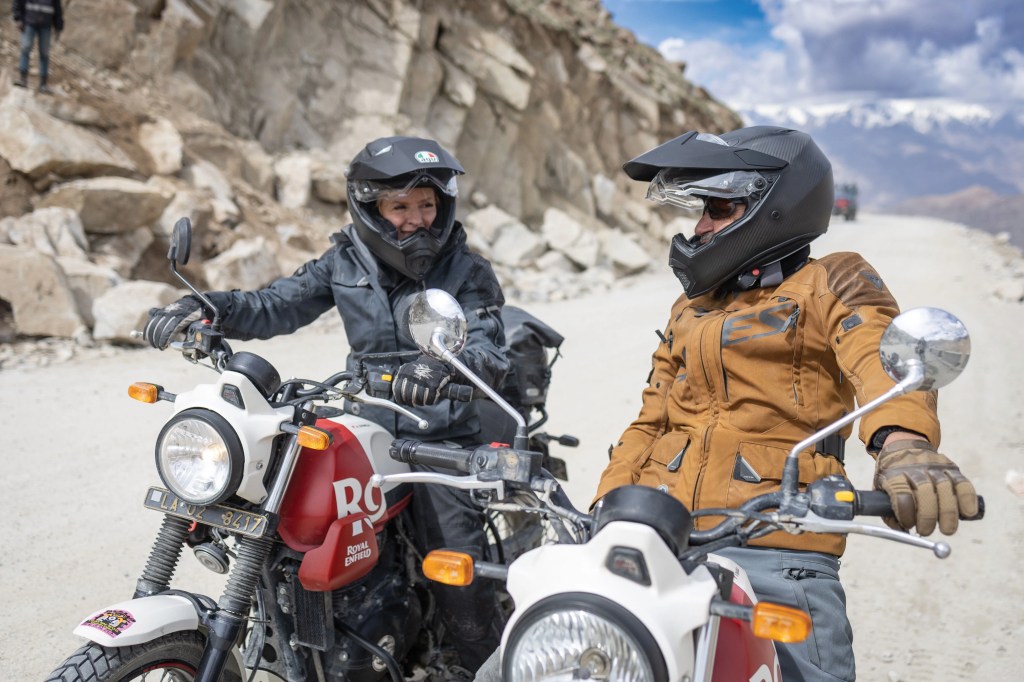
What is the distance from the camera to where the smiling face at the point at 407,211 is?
10.5 feet

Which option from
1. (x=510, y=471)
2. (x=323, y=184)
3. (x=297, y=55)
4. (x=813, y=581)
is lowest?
(x=813, y=581)

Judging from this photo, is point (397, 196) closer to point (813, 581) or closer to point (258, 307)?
point (258, 307)

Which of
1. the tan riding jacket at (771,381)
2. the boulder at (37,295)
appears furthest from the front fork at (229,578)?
the boulder at (37,295)

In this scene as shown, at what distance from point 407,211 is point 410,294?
1.13ft

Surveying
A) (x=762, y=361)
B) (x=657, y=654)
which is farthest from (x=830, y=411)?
(x=657, y=654)

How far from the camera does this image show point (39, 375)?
695 centimetres

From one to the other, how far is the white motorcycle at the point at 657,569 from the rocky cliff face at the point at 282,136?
23.4ft

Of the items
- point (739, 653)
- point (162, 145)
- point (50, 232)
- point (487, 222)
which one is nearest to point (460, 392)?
point (739, 653)

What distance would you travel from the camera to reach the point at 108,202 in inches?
376

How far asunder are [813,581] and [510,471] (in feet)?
2.93

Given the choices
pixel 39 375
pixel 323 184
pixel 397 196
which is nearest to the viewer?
pixel 397 196

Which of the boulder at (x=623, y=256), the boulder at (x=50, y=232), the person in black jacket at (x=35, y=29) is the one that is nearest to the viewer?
the boulder at (x=50, y=232)

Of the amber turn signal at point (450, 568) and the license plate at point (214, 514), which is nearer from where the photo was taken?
the amber turn signal at point (450, 568)

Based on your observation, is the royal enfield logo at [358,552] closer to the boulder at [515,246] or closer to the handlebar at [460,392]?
the handlebar at [460,392]
